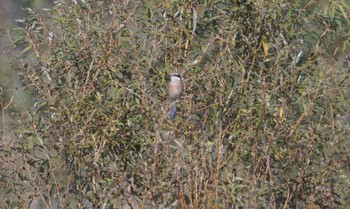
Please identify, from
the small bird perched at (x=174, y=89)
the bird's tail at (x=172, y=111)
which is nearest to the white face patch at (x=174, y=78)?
the small bird perched at (x=174, y=89)

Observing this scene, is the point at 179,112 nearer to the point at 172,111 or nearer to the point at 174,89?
the point at 172,111

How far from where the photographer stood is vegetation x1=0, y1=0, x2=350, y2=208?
4.41 metres

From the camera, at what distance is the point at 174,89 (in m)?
4.77

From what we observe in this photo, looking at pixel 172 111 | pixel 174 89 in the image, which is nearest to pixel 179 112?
pixel 172 111

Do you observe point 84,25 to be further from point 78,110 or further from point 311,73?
point 311,73

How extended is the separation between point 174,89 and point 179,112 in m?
0.17

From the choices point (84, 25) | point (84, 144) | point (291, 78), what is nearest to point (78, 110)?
point (84, 144)

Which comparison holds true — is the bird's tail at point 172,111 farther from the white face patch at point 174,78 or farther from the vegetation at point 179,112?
the white face patch at point 174,78

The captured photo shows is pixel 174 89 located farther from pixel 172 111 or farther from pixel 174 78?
pixel 172 111

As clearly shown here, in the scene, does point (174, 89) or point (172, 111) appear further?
point (174, 89)

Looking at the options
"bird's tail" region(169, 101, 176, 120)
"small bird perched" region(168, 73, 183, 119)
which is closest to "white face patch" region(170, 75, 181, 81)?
"small bird perched" region(168, 73, 183, 119)

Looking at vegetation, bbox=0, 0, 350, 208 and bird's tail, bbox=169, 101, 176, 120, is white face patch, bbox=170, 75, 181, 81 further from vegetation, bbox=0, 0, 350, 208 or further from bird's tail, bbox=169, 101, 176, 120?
bird's tail, bbox=169, 101, 176, 120

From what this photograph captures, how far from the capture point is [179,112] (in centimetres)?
464

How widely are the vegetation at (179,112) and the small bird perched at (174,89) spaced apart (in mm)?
40
